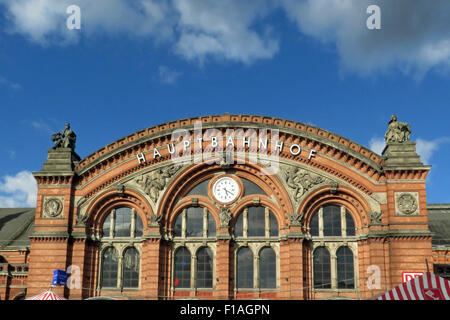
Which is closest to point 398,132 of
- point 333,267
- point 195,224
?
point 333,267

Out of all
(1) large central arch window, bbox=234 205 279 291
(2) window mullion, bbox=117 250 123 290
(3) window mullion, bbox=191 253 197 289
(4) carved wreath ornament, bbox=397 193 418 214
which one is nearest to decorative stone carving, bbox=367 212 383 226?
(4) carved wreath ornament, bbox=397 193 418 214

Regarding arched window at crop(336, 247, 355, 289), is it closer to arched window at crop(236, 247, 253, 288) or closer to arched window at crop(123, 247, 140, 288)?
arched window at crop(236, 247, 253, 288)

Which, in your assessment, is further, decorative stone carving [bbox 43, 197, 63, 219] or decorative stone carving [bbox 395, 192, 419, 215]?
decorative stone carving [bbox 43, 197, 63, 219]

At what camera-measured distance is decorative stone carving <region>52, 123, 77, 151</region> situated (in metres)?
38.0

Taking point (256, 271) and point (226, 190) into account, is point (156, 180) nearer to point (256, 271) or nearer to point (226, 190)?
point (226, 190)

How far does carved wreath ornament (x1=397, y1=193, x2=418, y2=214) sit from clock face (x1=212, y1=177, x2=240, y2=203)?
11033 millimetres

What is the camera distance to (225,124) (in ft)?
122

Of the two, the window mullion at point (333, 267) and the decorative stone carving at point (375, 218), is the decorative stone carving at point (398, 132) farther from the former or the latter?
the window mullion at point (333, 267)

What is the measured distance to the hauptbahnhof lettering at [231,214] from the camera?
34469 millimetres

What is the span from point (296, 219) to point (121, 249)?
12.5 metres

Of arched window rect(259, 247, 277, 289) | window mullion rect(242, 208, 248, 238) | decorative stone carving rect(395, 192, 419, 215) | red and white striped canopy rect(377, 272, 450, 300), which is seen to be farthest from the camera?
window mullion rect(242, 208, 248, 238)

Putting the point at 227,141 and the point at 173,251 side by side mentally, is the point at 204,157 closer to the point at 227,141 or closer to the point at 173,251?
the point at 227,141
